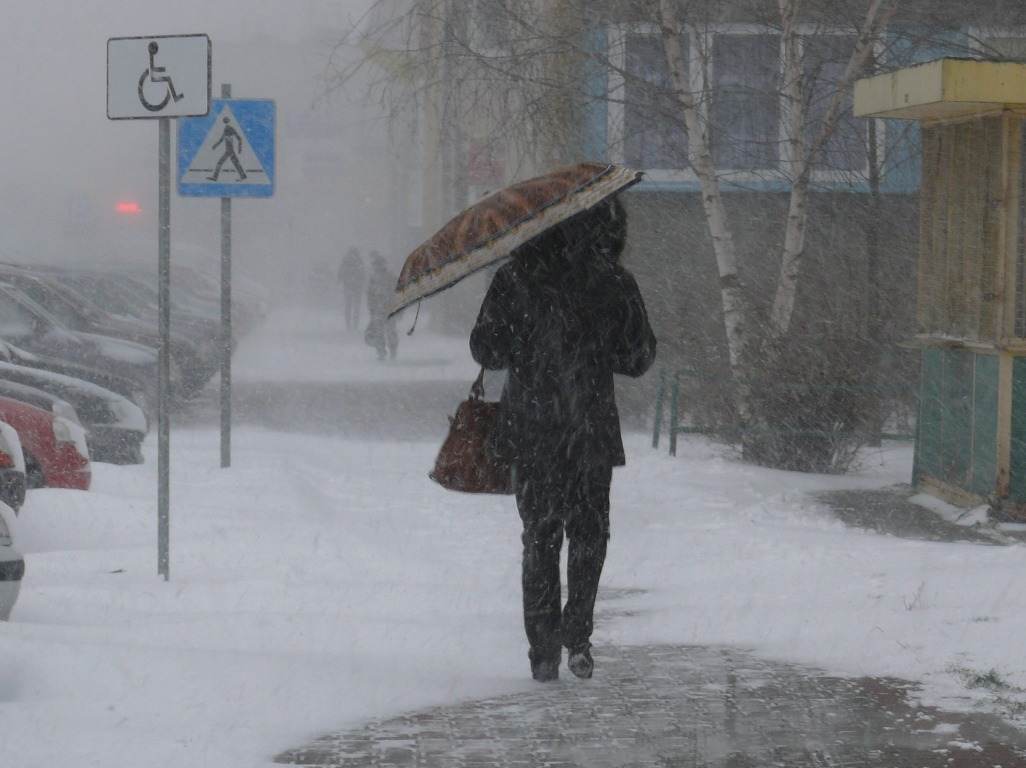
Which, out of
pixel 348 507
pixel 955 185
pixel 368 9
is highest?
pixel 368 9

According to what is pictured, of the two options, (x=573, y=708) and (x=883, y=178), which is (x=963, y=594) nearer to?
(x=573, y=708)

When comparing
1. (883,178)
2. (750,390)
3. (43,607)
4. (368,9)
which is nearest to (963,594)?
(43,607)

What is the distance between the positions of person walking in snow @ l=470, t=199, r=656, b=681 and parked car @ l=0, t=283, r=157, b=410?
35.6ft

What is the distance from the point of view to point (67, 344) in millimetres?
16891

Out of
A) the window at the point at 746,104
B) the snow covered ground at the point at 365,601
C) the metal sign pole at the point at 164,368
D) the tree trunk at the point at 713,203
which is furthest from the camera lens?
the window at the point at 746,104

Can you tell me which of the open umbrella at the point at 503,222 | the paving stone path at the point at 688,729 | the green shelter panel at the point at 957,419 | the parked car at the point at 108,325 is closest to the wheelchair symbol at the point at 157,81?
the open umbrella at the point at 503,222

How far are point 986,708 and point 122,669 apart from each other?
2888 mm

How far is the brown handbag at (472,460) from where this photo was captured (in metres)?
6.22

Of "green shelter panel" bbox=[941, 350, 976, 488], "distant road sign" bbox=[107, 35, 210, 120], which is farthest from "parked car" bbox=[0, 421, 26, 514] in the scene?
"green shelter panel" bbox=[941, 350, 976, 488]

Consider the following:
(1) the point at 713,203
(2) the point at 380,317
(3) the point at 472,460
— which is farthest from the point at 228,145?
(2) the point at 380,317

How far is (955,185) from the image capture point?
37.8ft

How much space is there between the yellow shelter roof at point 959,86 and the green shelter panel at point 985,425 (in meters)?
1.61

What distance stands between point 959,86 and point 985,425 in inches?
87.6

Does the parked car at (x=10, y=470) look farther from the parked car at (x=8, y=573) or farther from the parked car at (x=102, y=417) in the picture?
the parked car at (x=102, y=417)
